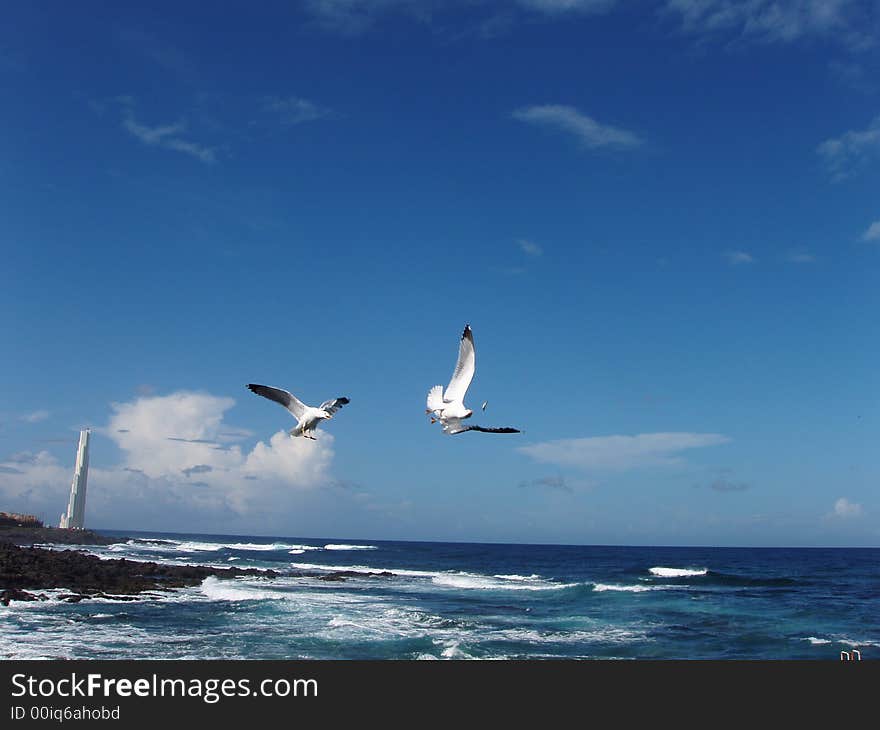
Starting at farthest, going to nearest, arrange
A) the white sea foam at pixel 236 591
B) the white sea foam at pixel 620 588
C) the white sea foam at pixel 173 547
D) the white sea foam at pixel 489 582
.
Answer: the white sea foam at pixel 173 547, the white sea foam at pixel 489 582, the white sea foam at pixel 620 588, the white sea foam at pixel 236 591

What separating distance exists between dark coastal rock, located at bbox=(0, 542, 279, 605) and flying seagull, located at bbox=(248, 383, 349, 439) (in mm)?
22625

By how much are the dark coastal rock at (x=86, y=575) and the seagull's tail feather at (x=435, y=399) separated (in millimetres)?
24164

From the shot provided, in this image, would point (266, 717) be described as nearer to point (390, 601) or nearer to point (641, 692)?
point (641, 692)

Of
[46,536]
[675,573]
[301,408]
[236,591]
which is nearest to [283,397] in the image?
[301,408]

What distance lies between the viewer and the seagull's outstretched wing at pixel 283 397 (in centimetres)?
1053

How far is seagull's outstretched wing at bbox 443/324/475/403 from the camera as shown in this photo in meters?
10.2

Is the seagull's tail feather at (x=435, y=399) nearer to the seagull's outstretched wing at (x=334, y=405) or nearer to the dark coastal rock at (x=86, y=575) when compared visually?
the seagull's outstretched wing at (x=334, y=405)

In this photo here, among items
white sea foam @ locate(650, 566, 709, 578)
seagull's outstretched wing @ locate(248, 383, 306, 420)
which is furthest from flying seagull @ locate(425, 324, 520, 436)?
white sea foam @ locate(650, 566, 709, 578)

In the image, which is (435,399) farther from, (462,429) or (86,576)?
(86,576)

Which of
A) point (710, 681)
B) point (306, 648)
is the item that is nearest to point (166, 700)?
point (306, 648)

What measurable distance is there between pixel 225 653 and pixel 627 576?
4285 centimetres

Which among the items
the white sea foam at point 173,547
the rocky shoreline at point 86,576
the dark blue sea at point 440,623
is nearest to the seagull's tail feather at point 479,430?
the dark blue sea at point 440,623

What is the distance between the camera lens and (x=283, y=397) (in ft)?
35.1

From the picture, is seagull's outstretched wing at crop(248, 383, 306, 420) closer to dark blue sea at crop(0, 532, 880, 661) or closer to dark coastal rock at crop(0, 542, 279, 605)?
dark blue sea at crop(0, 532, 880, 661)
